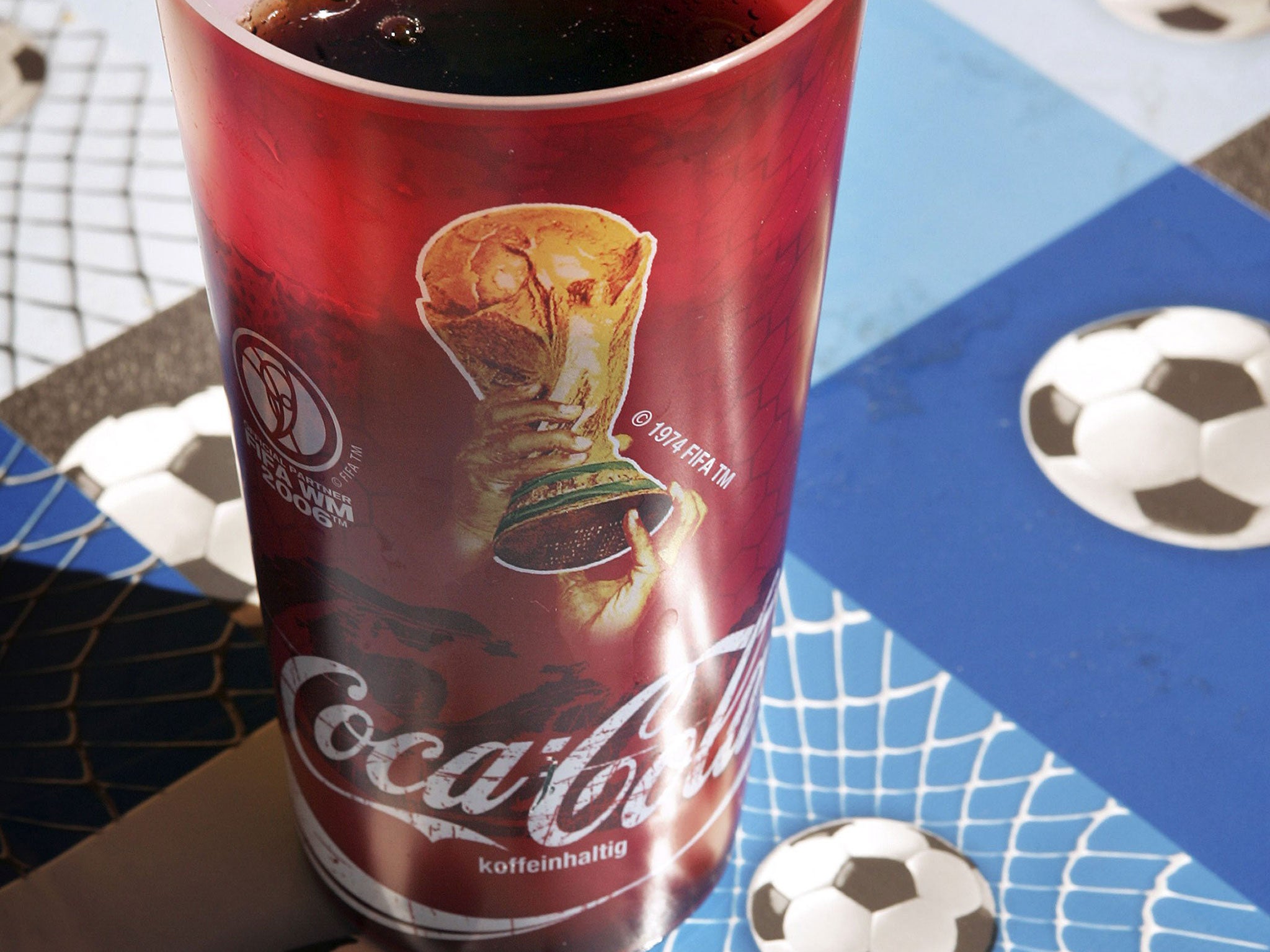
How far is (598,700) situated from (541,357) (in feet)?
0.60

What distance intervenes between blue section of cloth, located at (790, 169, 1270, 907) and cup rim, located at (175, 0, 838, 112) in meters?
0.51

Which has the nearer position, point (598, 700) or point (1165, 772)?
point (598, 700)

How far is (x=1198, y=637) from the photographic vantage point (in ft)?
2.87

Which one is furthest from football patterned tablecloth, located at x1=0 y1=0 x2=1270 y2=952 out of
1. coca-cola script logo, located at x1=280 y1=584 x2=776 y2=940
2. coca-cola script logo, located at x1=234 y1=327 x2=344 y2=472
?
coca-cola script logo, located at x1=234 y1=327 x2=344 y2=472

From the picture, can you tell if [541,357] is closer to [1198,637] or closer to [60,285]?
[1198,637]

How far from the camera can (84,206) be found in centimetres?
111

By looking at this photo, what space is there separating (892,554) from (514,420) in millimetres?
487

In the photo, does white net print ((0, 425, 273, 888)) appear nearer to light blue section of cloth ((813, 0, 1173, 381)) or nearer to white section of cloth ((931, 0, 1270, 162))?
light blue section of cloth ((813, 0, 1173, 381))

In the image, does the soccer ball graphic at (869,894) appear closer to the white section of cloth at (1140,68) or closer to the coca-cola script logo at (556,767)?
the coca-cola script logo at (556,767)

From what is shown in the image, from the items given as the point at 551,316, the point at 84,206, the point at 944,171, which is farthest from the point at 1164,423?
the point at 84,206

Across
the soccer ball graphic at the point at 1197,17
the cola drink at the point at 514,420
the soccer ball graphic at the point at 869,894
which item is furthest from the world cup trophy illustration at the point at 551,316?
the soccer ball graphic at the point at 1197,17

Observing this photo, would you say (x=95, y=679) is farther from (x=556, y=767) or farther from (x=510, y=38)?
(x=510, y=38)

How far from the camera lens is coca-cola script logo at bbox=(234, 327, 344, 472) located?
19.2 inches

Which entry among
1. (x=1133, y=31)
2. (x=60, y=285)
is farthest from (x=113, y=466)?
(x=1133, y=31)
